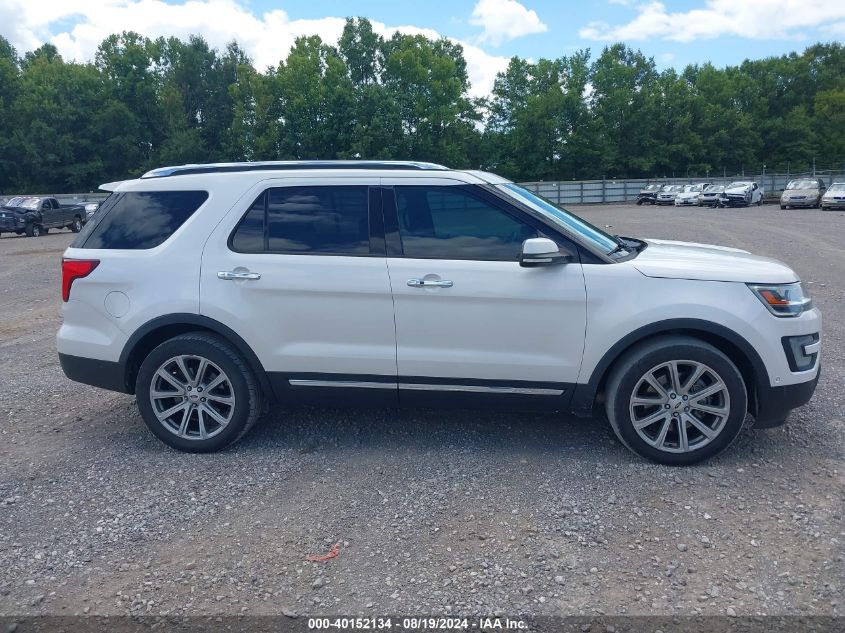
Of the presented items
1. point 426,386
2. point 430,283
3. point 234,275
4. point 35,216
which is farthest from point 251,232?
point 35,216

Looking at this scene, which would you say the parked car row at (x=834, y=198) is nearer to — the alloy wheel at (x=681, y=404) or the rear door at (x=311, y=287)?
the alloy wheel at (x=681, y=404)

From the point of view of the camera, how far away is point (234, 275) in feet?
15.0

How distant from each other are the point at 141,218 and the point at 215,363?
3.83 feet

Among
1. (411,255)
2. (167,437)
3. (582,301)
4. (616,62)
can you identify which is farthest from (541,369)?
(616,62)

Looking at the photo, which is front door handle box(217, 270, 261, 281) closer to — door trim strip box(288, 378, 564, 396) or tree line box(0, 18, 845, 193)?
door trim strip box(288, 378, 564, 396)

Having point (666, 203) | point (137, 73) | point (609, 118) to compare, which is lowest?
point (666, 203)

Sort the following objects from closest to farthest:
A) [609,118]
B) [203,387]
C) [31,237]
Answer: [203,387]
[31,237]
[609,118]

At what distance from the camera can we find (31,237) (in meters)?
28.8

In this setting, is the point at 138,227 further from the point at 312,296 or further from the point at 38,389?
the point at 38,389

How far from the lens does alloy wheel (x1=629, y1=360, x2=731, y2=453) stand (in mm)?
4250

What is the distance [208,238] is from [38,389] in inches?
110

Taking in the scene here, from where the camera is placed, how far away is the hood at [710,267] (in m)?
4.27

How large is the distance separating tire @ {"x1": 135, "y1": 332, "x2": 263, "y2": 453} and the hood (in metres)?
2.62

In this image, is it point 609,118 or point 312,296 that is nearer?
point 312,296
